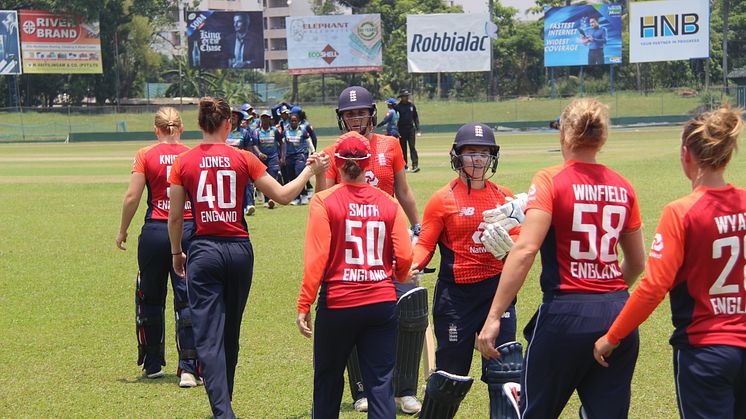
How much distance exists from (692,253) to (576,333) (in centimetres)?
67

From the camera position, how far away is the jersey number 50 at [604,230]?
14.7 ft

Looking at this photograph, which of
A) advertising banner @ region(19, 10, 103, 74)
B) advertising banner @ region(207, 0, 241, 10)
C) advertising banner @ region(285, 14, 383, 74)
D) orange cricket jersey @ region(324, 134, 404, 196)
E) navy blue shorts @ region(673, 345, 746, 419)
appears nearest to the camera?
navy blue shorts @ region(673, 345, 746, 419)

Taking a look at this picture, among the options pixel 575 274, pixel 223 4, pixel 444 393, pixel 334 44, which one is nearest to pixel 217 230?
pixel 444 393

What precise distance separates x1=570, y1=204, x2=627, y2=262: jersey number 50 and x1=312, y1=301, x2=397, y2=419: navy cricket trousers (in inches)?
51.6

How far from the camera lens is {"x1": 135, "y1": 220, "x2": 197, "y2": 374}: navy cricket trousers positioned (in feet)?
25.1

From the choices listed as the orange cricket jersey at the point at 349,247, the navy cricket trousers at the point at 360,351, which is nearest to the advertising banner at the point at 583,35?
the orange cricket jersey at the point at 349,247

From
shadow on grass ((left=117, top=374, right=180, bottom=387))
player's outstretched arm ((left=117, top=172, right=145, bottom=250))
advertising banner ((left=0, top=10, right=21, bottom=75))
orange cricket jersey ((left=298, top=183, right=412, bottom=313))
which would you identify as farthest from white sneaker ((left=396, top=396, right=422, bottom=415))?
advertising banner ((left=0, top=10, right=21, bottom=75))

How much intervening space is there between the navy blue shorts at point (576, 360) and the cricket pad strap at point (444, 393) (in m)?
1.04

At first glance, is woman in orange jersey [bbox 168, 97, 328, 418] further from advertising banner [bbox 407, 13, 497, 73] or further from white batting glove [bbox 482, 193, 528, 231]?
advertising banner [bbox 407, 13, 497, 73]

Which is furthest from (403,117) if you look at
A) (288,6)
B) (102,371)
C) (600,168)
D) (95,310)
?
(288,6)

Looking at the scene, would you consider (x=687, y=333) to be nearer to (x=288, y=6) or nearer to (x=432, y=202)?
(x=432, y=202)

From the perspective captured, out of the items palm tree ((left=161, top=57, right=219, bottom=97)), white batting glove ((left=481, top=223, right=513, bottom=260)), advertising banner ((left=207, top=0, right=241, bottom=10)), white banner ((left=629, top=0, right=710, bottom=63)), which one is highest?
advertising banner ((left=207, top=0, right=241, bottom=10))

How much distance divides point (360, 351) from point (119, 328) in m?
4.93

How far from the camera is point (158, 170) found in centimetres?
771
